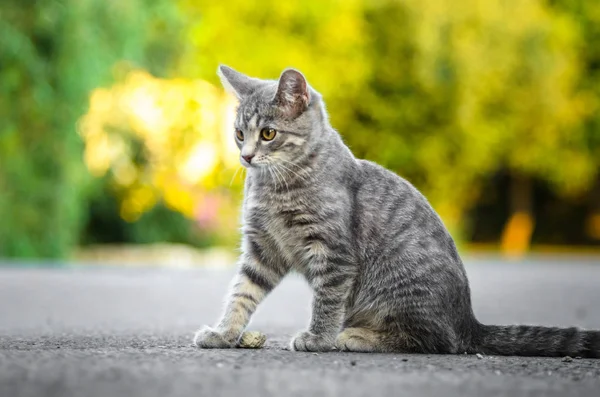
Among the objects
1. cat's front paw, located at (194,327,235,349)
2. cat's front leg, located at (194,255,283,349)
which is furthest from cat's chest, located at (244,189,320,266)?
cat's front paw, located at (194,327,235,349)

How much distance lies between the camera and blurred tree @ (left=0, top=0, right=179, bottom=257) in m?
15.5

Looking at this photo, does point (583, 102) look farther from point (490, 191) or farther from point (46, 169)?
point (46, 169)

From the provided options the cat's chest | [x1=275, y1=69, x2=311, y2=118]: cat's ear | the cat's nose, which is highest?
[x1=275, y1=69, x2=311, y2=118]: cat's ear

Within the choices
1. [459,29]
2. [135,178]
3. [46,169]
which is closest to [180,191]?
[135,178]

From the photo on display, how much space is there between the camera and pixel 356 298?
491 cm

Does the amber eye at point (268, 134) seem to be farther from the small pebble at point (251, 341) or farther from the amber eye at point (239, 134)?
the small pebble at point (251, 341)

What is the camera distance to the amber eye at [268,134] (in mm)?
5020

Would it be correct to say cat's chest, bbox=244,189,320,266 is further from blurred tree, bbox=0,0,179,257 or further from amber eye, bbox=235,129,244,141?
blurred tree, bbox=0,0,179,257

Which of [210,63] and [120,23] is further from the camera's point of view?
[210,63]

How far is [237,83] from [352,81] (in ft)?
63.3

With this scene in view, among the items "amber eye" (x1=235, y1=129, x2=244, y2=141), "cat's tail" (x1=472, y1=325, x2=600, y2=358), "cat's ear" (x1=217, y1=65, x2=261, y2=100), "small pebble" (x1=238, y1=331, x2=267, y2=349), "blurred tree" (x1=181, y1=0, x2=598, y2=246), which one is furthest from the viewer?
"blurred tree" (x1=181, y1=0, x2=598, y2=246)

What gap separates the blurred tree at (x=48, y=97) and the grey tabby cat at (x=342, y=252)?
11.1m

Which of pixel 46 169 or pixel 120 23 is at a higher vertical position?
pixel 120 23

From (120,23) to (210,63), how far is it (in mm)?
5920
